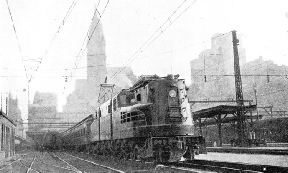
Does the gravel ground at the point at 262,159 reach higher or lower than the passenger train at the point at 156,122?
lower

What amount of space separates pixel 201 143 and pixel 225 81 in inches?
3767

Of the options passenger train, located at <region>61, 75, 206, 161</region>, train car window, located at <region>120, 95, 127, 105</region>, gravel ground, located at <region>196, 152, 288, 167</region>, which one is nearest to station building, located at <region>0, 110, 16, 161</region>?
train car window, located at <region>120, 95, 127, 105</region>

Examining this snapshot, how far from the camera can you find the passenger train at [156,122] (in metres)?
13.1

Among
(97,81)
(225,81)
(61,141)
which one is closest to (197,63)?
(225,81)

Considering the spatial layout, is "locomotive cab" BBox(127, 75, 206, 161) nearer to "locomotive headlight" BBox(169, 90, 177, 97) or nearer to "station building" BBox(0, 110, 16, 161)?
"locomotive headlight" BBox(169, 90, 177, 97)

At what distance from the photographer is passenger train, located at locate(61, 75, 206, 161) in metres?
13.1

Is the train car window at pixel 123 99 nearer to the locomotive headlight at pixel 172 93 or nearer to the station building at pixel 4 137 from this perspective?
the locomotive headlight at pixel 172 93

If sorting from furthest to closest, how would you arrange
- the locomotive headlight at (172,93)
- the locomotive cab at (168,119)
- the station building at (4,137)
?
the station building at (4,137) → the locomotive headlight at (172,93) → the locomotive cab at (168,119)

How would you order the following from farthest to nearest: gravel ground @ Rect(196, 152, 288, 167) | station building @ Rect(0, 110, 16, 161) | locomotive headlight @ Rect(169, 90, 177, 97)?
station building @ Rect(0, 110, 16, 161), locomotive headlight @ Rect(169, 90, 177, 97), gravel ground @ Rect(196, 152, 288, 167)

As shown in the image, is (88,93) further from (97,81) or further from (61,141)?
(61,141)

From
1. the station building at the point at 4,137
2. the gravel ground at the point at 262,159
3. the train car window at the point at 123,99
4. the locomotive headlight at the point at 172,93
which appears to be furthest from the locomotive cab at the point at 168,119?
the station building at the point at 4,137

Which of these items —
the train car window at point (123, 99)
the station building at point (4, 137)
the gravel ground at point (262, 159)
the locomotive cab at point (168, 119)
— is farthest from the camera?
the station building at point (4, 137)

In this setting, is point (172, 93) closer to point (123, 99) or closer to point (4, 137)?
point (123, 99)

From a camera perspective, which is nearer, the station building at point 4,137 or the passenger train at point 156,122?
the passenger train at point 156,122
